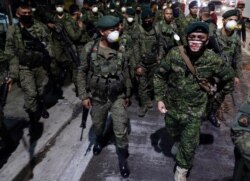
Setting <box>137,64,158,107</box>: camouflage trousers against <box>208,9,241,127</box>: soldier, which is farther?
<box>137,64,158,107</box>: camouflage trousers

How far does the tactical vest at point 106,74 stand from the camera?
4004 mm

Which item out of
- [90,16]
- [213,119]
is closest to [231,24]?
[213,119]

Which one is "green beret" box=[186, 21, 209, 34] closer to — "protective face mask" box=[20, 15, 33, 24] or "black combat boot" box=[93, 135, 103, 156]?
"black combat boot" box=[93, 135, 103, 156]

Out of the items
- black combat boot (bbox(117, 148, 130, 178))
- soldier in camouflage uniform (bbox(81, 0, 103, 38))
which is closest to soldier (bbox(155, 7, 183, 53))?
soldier in camouflage uniform (bbox(81, 0, 103, 38))

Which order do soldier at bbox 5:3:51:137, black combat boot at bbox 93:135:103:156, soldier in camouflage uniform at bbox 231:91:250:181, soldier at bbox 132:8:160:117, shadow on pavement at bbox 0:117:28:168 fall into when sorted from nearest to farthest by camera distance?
soldier in camouflage uniform at bbox 231:91:250:181
shadow on pavement at bbox 0:117:28:168
black combat boot at bbox 93:135:103:156
soldier at bbox 5:3:51:137
soldier at bbox 132:8:160:117

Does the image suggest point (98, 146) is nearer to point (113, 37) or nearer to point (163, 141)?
point (163, 141)

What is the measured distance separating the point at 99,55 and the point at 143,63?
95.0 inches

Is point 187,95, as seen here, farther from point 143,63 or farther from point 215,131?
point 143,63

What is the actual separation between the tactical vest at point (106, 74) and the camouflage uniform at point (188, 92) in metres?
0.56

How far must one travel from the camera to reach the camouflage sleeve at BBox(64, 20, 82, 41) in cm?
678

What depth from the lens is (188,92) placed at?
3637mm

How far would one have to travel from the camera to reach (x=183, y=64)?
359cm

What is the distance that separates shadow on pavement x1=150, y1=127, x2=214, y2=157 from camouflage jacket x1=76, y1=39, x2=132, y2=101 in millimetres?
1292

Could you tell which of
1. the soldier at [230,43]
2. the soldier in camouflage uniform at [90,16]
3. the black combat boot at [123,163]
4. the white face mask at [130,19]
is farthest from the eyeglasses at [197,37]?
the soldier in camouflage uniform at [90,16]
